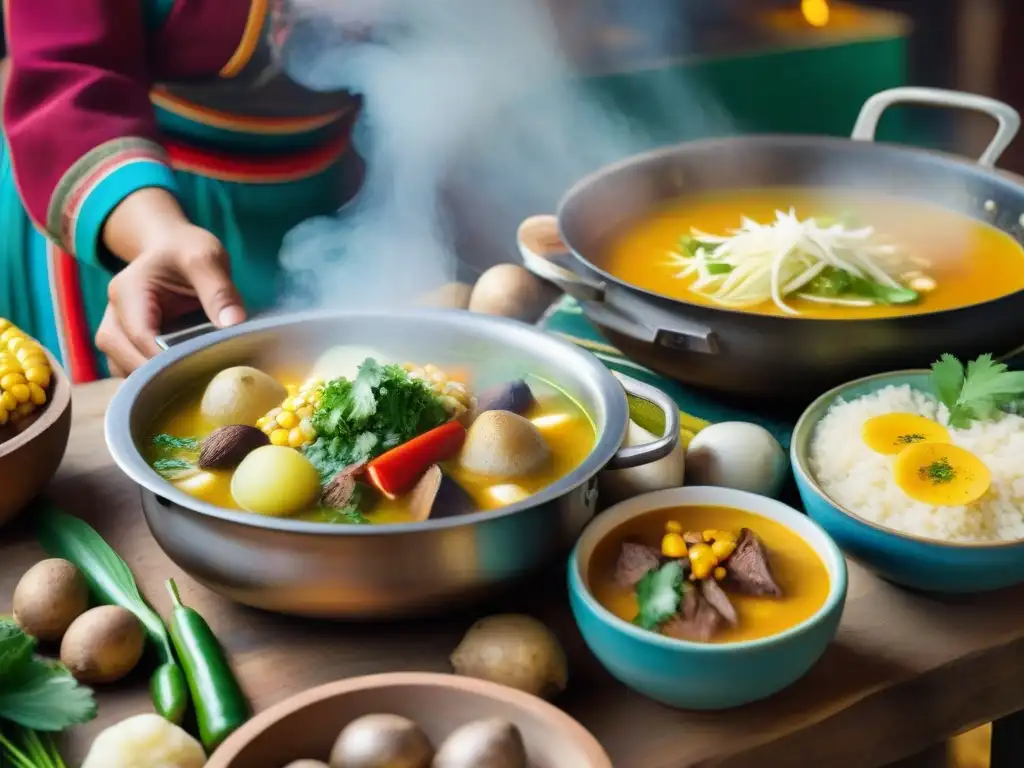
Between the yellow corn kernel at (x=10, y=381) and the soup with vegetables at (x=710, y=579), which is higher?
the yellow corn kernel at (x=10, y=381)

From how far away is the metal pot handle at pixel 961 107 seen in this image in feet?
7.09

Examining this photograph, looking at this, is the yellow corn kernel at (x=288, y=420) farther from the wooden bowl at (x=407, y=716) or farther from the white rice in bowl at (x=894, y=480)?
the white rice in bowl at (x=894, y=480)

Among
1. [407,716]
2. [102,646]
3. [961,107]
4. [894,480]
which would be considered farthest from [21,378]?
[961,107]

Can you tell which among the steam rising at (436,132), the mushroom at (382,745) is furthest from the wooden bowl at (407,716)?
the steam rising at (436,132)

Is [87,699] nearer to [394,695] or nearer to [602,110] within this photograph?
[394,695]

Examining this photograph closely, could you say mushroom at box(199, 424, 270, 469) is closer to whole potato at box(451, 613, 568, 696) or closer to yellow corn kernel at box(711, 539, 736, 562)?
whole potato at box(451, 613, 568, 696)

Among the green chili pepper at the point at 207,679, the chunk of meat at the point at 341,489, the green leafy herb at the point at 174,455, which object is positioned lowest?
the green chili pepper at the point at 207,679

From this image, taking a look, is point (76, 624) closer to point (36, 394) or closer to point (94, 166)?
point (36, 394)

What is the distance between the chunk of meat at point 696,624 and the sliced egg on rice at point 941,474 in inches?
13.9

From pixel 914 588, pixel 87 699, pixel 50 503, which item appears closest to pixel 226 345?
pixel 50 503

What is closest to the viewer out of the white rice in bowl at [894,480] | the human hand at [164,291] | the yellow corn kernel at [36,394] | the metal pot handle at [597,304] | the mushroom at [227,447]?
the white rice in bowl at [894,480]

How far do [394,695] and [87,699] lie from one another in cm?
35

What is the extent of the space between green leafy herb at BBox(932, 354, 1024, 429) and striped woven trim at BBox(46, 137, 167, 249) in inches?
68.4

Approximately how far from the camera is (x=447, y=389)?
1.55m
